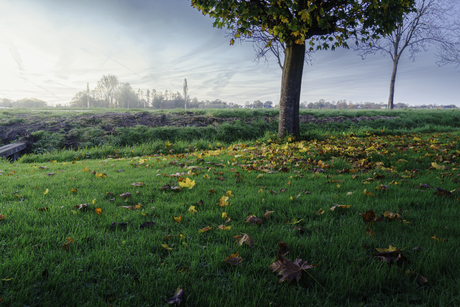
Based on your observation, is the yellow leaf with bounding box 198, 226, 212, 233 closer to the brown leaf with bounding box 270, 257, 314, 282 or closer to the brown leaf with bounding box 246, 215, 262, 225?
the brown leaf with bounding box 246, 215, 262, 225

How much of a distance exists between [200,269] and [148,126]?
1111 centimetres

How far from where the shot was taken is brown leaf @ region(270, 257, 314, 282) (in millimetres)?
1662

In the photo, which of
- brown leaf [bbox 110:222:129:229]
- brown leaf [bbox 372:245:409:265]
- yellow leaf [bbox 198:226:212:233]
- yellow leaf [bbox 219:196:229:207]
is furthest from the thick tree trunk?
brown leaf [bbox 110:222:129:229]

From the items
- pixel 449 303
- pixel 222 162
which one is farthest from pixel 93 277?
pixel 222 162

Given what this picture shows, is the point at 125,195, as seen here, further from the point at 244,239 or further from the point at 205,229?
the point at 244,239

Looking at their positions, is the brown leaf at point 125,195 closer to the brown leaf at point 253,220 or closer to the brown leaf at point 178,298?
the brown leaf at point 253,220

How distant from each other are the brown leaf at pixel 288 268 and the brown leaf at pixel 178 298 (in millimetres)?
670

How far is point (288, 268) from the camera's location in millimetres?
1742

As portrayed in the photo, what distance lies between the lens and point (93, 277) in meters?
1.70

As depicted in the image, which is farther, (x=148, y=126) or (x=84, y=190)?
(x=148, y=126)

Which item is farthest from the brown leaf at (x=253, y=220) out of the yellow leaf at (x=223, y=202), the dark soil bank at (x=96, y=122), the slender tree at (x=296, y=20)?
the dark soil bank at (x=96, y=122)

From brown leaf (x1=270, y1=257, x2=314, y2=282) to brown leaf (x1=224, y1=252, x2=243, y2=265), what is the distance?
10.1 inches

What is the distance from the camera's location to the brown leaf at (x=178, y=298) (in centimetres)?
147

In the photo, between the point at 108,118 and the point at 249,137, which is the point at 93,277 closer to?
the point at 249,137
